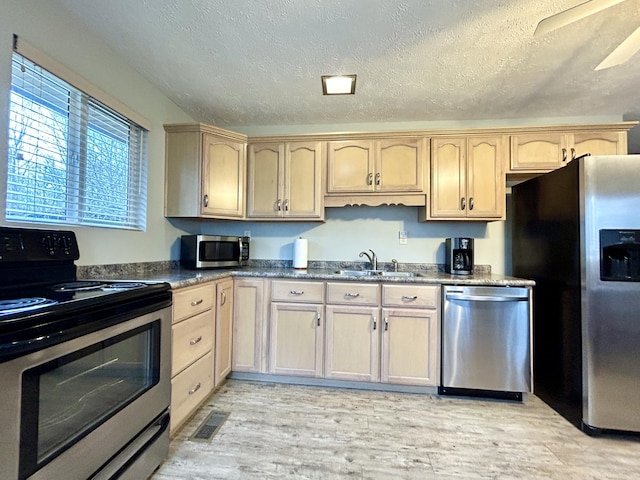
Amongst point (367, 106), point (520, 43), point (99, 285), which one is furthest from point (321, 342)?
point (520, 43)

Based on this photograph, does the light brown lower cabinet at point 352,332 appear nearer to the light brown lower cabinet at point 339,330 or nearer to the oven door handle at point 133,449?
the light brown lower cabinet at point 339,330

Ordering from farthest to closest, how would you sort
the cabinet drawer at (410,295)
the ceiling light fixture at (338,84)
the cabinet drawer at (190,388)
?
the cabinet drawer at (410,295)
the ceiling light fixture at (338,84)
the cabinet drawer at (190,388)

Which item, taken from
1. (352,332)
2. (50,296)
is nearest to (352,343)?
(352,332)

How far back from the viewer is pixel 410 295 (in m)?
2.36

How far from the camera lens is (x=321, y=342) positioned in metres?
2.46

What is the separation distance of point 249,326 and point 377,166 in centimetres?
178

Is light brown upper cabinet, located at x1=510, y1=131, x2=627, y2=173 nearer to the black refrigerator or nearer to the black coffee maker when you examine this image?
the black refrigerator

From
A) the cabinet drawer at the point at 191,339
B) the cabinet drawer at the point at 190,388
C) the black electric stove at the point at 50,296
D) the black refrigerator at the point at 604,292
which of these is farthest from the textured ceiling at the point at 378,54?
the cabinet drawer at the point at 190,388

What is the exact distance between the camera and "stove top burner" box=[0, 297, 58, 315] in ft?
3.03

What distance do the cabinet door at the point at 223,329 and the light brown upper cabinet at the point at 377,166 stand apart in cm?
124

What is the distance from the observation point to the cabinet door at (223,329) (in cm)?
228

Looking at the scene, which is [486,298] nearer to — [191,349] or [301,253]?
[301,253]

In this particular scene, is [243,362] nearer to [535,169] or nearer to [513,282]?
[513,282]

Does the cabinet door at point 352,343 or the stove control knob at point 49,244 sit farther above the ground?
the stove control knob at point 49,244
